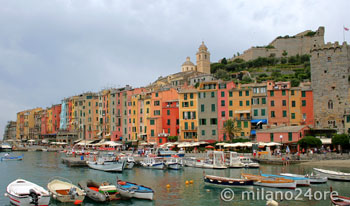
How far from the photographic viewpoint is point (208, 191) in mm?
33594

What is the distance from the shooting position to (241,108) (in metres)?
68.7

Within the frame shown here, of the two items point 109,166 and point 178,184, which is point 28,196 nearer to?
point 178,184

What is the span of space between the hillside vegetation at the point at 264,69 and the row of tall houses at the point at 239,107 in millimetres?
33628

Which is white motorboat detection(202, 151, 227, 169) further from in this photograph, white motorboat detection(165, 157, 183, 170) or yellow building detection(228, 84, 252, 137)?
yellow building detection(228, 84, 252, 137)

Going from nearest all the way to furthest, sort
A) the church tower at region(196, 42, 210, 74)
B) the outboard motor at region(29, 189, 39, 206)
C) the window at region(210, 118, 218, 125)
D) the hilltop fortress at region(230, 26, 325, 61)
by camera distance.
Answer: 1. the outboard motor at region(29, 189, 39, 206)
2. the window at region(210, 118, 218, 125)
3. the hilltop fortress at region(230, 26, 325, 61)
4. the church tower at region(196, 42, 210, 74)

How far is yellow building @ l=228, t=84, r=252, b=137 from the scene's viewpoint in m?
67.3

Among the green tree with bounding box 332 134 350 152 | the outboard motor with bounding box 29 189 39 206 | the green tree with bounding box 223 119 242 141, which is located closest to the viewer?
the outboard motor with bounding box 29 189 39 206

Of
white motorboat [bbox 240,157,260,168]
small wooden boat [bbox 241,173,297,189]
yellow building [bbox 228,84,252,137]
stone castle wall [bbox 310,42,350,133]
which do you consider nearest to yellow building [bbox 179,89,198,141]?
yellow building [bbox 228,84,252,137]

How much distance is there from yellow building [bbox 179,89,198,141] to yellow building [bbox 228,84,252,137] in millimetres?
7228

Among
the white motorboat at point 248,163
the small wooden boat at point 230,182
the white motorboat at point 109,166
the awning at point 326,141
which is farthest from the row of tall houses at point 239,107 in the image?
the small wooden boat at point 230,182

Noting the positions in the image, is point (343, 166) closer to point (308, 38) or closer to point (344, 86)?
point (344, 86)

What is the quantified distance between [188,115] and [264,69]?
61.8 m

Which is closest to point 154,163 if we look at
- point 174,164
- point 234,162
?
point 174,164

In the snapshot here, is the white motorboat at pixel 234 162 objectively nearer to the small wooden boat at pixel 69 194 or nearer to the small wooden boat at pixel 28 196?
the small wooden boat at pixel 69 194
